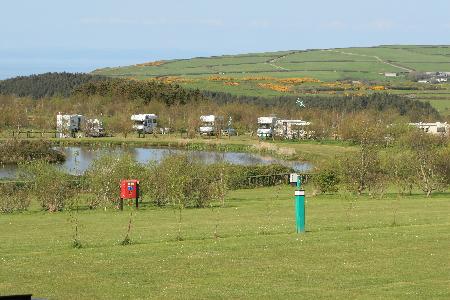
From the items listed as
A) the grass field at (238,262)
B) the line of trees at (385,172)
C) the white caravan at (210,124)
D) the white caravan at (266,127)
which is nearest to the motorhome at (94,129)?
the white caravan at (210,124)

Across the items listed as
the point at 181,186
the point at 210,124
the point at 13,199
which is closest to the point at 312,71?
the point at 210,124

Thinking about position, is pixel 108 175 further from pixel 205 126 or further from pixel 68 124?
pixel 68 124

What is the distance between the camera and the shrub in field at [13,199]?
2570 cm

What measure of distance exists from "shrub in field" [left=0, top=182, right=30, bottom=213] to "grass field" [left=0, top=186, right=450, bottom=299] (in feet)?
22.5

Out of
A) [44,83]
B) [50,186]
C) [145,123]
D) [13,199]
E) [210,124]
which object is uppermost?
[44,83]

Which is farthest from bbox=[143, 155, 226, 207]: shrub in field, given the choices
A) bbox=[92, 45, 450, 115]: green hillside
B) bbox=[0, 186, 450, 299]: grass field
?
bbox=[92, 45, 450, 115]: green hillside

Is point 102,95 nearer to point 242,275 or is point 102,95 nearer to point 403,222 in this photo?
point 403,222

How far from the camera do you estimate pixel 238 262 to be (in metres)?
11.5

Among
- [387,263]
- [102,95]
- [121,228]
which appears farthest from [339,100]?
[387,263]

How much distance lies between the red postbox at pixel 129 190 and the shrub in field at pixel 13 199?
266 cm

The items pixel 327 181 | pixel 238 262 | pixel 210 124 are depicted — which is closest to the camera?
pixel 238 262

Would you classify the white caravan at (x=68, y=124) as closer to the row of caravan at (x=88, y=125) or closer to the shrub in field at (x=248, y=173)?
Result: the row of caravan at (x=88, y=125)

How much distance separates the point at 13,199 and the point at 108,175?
3.11 meters

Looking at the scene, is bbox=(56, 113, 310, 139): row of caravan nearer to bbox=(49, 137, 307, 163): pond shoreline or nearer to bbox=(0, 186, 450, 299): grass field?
bbox=(49, 137, 307, 163): pond shoreline
